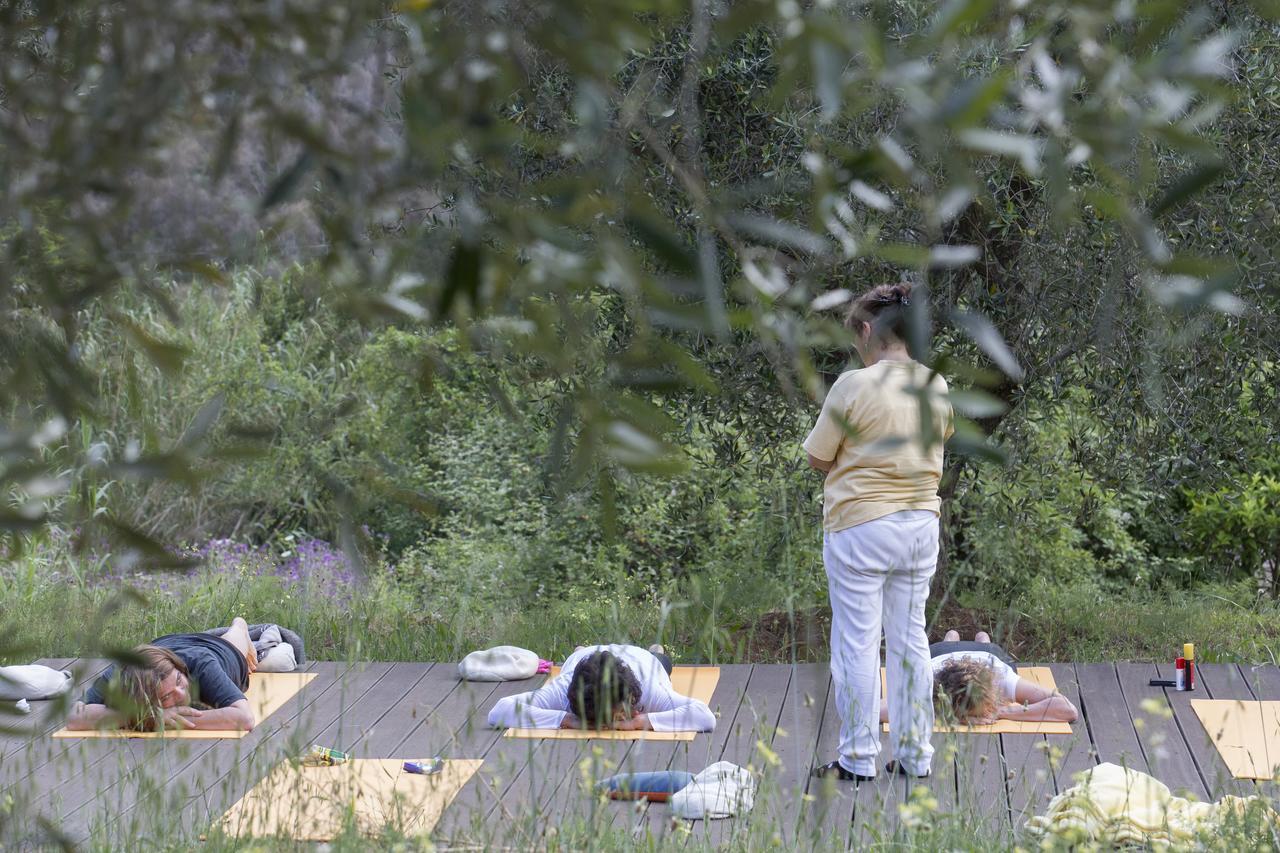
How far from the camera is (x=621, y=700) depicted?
4.88 meters

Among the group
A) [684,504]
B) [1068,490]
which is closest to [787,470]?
[684,504]

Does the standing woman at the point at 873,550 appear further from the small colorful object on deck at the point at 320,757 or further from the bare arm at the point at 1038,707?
the small colorful object on deck at the point at 320,757

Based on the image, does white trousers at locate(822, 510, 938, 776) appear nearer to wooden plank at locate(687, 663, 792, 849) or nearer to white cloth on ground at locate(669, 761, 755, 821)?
wooden plank at locate(687, 663, 792, 849)

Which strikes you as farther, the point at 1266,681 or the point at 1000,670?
the point at 1266,681

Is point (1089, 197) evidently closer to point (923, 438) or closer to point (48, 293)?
point (923, 438)

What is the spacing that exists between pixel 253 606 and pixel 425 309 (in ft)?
21.2

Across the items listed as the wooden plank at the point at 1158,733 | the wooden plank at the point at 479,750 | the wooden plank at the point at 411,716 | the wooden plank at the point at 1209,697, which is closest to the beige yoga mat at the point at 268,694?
the wooden plank at the point at 411,716

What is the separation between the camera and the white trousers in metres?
4.34

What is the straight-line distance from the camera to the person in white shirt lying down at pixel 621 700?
4934 millimetres

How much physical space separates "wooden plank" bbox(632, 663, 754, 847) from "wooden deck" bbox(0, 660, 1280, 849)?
0.01 metres

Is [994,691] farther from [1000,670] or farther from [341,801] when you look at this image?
[341,801]

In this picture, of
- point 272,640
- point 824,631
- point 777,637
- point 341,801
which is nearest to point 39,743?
point 272,640

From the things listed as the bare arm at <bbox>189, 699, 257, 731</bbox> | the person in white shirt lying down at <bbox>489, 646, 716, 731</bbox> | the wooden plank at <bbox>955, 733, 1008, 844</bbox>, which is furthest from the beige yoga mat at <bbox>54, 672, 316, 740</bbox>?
the wooden plank at <bbox>955, 733, 1008, 844</bbox>

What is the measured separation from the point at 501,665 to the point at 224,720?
1216 millimetres
